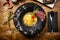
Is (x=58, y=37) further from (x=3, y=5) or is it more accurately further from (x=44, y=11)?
(x=3, y=5)

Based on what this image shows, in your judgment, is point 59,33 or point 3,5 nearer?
point 59,33

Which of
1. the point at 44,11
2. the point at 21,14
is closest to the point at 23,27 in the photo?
the point at 21,14

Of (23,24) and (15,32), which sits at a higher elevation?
(23,24)

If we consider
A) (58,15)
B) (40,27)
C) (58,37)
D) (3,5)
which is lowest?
(58,37)

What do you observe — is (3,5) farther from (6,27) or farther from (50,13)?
(50,13)

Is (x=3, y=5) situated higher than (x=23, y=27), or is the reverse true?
(x=3, y=5)

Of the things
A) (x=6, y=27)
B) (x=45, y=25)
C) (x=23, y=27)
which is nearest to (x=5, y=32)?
(x=6, y=27)
